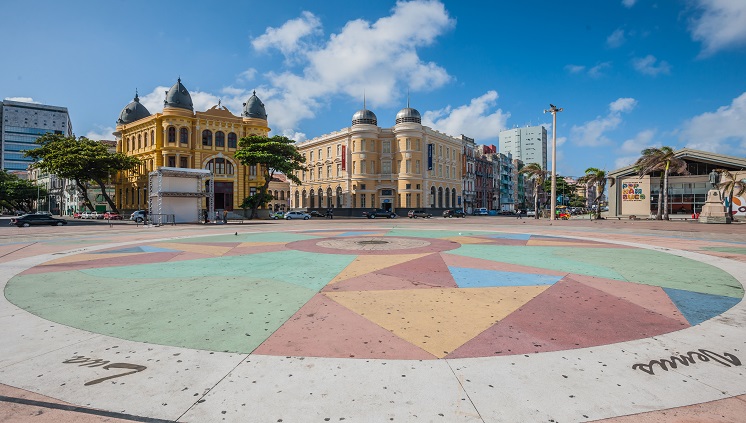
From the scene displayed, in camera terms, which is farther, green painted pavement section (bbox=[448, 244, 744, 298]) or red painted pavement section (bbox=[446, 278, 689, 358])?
green painted pavement section (bbox=[448, 244, 744, 298])

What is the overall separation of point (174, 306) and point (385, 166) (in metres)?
59.5

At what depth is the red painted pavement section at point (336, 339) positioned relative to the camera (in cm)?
442

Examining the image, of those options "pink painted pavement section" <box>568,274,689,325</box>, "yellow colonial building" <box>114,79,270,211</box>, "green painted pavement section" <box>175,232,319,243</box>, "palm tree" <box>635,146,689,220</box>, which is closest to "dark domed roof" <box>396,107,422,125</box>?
"yellow colonial building" <box>114,79,270,211</box>

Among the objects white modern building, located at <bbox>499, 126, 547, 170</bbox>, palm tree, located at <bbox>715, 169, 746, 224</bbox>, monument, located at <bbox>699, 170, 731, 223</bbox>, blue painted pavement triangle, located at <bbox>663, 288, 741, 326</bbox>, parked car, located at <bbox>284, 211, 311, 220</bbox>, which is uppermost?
white modern building, located at <bbox>499, 126, 547, 170</bbox>

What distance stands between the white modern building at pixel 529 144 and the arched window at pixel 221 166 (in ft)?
514

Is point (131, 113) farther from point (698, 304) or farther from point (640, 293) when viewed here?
point (698, 304)

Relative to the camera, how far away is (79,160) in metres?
49.3

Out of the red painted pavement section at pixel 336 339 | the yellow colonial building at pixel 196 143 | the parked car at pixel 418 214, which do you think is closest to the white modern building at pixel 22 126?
the yellow colonial building at pixel 196 143

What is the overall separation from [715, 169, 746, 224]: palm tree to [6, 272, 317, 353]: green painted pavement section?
47708 mm

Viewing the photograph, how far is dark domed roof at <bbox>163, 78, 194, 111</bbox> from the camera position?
54.2m

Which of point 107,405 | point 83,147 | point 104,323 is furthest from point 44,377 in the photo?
point 83,147

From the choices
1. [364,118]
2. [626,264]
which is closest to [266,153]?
[364,118]

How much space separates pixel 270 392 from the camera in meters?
3.52

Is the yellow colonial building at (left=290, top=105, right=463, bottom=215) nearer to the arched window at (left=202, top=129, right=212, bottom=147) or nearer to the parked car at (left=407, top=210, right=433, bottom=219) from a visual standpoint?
the parked car at (left=407, top=210, right=433, bottom=219)
